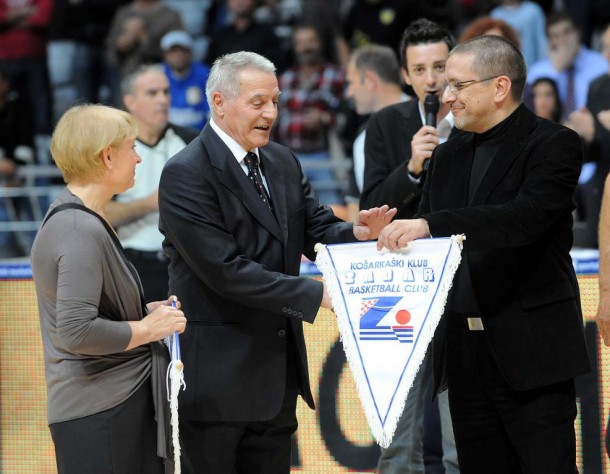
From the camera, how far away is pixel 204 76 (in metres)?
10.1

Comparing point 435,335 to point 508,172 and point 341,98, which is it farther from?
point 341,98

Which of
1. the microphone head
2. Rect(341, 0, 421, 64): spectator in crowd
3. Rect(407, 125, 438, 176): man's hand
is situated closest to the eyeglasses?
Rect(407, 125, 438, 176): man's hand

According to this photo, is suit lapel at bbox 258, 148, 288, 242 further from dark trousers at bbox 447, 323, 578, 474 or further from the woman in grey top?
dark trousers at bbox 447, 323, 578, 474

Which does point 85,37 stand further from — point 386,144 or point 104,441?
point 104,441

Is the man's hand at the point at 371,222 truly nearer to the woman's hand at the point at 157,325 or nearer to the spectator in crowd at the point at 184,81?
the woman's hand at the point at 157,325

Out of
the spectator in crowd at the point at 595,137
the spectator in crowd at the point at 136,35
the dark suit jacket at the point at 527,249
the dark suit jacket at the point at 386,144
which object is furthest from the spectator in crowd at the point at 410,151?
the spectator in crowd at the point at 136,35

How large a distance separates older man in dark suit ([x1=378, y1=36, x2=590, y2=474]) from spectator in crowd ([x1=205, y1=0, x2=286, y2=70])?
6.29 metres

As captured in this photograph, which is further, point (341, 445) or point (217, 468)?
point (341, 445)

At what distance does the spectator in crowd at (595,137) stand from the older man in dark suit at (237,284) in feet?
12.0

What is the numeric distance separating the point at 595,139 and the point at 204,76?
4023 mm

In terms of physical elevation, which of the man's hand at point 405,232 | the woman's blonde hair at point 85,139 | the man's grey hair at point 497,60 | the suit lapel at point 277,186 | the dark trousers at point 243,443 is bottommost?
the dark trousers at point 243,443

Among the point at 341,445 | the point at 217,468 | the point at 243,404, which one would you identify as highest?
the point at 243,404

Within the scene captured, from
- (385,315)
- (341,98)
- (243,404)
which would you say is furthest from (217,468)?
(341,98)

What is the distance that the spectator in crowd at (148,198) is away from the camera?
6.39 m
